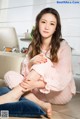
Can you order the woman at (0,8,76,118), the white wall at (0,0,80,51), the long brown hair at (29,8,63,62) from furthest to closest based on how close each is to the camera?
the white wall at (0,0,80,51)
the long brown hair at (29,8,63,62)
the woman at (0,8,76,118)

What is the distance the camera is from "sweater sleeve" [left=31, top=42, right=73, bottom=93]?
54.2 inches

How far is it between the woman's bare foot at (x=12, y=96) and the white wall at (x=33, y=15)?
1.82 m

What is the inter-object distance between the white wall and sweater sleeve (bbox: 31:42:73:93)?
1448 millimetres

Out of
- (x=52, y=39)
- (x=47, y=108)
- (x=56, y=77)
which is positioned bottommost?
(x=47, y=108)

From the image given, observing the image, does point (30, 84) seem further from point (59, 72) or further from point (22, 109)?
point (59, 72)

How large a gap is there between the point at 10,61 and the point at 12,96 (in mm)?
899

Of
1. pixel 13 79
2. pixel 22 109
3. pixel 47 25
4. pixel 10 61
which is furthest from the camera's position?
pixel 10 61

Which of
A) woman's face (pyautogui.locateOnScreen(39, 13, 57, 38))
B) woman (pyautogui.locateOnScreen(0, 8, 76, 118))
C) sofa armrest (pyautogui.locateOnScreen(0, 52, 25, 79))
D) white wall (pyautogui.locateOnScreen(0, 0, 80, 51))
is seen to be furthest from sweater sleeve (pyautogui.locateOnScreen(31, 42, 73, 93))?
white wall (pyautogui.locateOnScreen(0, 0, 80, 51))

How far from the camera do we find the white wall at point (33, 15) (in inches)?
119

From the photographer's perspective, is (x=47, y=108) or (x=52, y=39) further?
(x=52, y=39)

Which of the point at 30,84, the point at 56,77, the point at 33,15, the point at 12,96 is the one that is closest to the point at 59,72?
the point at 56,77

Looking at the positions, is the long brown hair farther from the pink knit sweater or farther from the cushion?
the cushion

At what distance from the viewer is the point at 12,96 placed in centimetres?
125

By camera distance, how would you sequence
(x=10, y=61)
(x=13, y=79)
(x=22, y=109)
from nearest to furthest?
(x=22, y=109), (x=13, y=79), (x=10, y=61)
